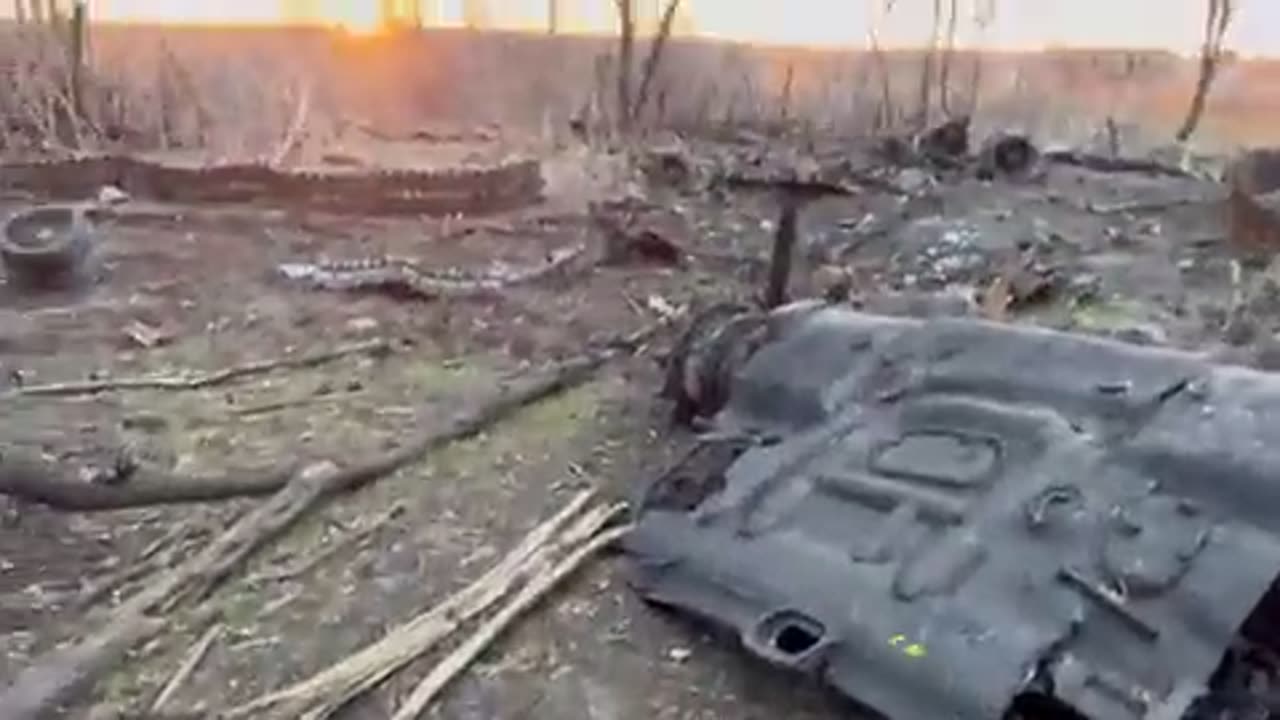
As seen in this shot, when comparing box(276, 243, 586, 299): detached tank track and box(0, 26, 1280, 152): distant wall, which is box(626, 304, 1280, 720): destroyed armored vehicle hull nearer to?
box(276, 243, 586, 299): detached tank track

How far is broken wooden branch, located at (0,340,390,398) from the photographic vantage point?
20.7 feet

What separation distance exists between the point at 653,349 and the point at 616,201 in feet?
13.4

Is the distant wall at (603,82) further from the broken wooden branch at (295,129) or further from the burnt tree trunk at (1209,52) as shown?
the burnt tree trunk at (1209,52)

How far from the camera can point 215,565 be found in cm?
449

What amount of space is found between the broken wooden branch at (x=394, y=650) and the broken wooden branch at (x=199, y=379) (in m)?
2.28

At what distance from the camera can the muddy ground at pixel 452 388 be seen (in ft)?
13.2

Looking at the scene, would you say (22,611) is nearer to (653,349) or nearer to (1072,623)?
(1072,623)

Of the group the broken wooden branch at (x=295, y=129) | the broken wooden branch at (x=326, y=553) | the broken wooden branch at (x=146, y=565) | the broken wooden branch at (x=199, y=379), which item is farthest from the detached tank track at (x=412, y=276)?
the broken wooden branch at (x=146, y=565)

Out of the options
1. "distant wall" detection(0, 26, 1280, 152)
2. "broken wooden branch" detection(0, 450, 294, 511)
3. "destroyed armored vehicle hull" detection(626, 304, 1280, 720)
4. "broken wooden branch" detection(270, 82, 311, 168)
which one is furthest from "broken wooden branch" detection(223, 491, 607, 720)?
"distant wall" detection(0, 26, 1280, 152)

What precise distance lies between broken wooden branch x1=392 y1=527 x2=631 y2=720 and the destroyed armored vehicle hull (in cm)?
16

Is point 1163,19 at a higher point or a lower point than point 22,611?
higher

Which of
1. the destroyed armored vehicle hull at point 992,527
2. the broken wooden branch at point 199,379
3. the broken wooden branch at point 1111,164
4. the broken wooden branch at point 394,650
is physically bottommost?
the broken wooden branch at point 1111,164

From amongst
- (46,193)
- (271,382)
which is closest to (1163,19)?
(46,193)

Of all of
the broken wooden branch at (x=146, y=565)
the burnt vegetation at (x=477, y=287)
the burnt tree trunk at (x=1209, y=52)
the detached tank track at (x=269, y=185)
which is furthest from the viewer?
the burnt tree trunk at (x=1209, y=52)
